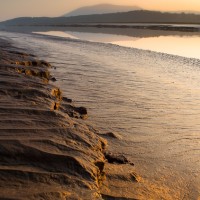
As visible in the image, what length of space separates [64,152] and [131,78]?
5.28 metres

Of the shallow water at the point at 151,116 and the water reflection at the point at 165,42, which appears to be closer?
the shallow water at the point at 151,116

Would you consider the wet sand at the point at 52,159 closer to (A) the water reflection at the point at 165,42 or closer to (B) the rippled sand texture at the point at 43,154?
(B) the rippled sand texture at the point at 43,154

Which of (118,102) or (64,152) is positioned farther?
(118,102)

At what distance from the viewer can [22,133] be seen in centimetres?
301

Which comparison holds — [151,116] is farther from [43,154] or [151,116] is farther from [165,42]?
[165,42]

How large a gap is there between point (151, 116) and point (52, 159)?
2.46 metres

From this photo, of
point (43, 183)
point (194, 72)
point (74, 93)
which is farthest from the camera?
point (194, 72)

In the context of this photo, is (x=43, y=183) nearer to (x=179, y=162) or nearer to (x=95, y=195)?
(x=95, y=195)

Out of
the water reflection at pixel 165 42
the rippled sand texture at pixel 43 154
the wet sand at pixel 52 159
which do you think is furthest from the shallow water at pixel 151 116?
the water reflection at pixel 165 42

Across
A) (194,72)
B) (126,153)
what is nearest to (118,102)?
(126,153)

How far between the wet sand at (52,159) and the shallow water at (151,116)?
0.87ft

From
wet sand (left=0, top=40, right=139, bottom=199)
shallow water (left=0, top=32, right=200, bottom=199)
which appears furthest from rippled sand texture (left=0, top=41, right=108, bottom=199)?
shallow water (left=0, top=32, right=200, bottom=199)

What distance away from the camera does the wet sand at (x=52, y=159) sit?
235 centimetres

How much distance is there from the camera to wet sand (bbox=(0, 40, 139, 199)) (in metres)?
2.35
